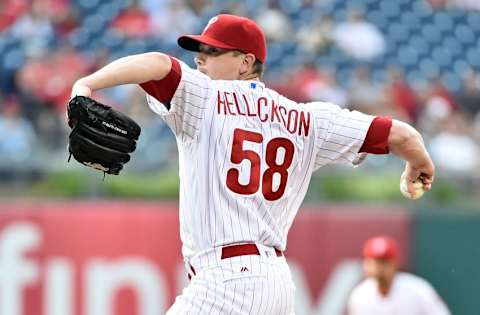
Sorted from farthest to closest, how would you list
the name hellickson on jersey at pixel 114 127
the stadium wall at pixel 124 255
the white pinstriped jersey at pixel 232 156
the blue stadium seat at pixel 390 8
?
the blue stadium seat at pixel 390 8, the stadium wall at pixel 124 255, the white pinstriped jersey at pixel 232 156, the name hellickson on jersey at pixel 114 127

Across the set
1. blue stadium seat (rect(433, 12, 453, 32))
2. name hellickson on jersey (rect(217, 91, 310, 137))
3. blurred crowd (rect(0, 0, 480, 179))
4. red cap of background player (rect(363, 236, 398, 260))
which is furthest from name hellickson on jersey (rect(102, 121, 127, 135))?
blue stadium seat (rect(433, 12, 453, 32))

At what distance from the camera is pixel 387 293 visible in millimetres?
7500

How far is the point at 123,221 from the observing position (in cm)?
816

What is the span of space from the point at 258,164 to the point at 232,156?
0.10 m

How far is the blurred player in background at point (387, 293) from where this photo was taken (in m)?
7.38

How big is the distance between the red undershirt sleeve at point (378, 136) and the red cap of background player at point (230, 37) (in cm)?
47

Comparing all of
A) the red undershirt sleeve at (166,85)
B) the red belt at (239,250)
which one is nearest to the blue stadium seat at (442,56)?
the red belt at (239,250)

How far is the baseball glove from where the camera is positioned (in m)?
3.44

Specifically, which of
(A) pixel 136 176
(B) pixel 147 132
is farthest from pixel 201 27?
(A) pixel 136 176

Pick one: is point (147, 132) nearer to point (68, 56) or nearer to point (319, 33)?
point (68, 56)

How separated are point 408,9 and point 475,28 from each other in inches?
29.2

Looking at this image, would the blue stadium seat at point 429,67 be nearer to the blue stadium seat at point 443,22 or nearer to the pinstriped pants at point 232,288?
the blue stadium seat at point 443,22

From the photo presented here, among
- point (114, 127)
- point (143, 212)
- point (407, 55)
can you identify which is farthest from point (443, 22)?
point (114, 127)

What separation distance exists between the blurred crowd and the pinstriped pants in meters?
4.80
